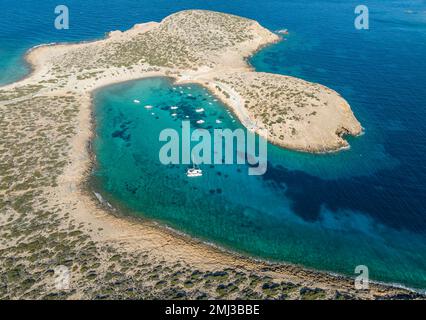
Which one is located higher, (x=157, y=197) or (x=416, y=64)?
(x=416, y=64)

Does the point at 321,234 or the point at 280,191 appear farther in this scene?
the point at 280,191

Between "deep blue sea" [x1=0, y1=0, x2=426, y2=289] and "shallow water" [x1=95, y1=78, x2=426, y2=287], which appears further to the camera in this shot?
"deep blue sea" [x1=0, y1=0, x2=426, y2=289]

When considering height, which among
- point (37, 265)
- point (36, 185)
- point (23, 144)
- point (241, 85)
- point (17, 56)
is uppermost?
point (17, 56)

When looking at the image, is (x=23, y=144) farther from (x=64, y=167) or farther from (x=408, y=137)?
(x=408, y=137)

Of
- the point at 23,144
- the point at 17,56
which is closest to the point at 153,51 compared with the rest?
the point at 17,56

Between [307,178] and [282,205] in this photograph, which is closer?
[282,205]

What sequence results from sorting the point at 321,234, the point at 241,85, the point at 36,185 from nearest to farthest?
the point at 321,234 < the point at 36,185 < the point at 241,85

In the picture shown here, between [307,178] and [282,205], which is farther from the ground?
[307,178]

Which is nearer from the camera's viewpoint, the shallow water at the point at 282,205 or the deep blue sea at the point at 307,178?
the shallow water at the point at 282,205
